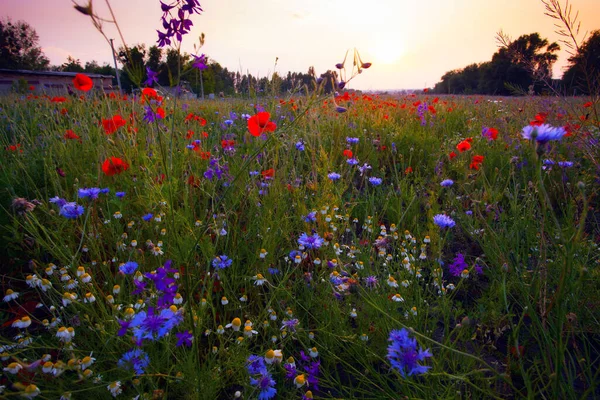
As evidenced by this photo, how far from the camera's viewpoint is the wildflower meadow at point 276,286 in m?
0.92

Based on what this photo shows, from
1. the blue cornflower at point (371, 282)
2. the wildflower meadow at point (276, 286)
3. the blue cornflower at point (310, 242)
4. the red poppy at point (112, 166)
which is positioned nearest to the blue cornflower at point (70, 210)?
the wildflower meadow at point (276, 286)

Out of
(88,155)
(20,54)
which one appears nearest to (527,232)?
(88,155)

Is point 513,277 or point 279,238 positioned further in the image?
point 279,238

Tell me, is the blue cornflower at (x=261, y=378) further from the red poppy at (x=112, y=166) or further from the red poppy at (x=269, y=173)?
the red poppy at (x=112, y=166)

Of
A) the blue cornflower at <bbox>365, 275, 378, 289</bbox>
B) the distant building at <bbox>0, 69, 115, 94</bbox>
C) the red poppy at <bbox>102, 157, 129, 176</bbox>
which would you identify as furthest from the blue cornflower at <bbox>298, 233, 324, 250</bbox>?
the distant building at <bbox>0, 69, 115, 94</bbox>

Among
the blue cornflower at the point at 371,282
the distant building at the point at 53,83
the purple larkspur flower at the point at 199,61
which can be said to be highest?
the distant building at the point at 53,83

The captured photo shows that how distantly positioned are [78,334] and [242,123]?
2.80 meters

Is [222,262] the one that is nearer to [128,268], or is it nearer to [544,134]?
[128,268]

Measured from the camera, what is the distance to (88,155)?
2.36 meters

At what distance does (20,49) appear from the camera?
37719 mm

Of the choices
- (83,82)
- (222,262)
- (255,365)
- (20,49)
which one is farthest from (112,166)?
(20,49)

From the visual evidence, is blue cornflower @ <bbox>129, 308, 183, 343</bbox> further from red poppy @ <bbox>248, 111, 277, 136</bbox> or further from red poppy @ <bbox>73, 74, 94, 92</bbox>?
red poppy @ <bbox>73, 74, 94, 92</bbox>

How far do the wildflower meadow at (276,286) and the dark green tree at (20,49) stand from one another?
45.0m

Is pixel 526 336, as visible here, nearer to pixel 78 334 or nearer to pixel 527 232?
pixel 527 232
